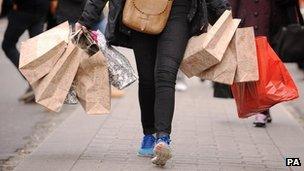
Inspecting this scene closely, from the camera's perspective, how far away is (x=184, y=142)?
6820mm

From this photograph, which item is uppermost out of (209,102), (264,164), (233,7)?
(233,7)

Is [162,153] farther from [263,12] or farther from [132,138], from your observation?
[263,12]

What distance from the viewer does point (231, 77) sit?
571 centimetres

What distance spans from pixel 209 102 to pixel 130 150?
3401 millimetres

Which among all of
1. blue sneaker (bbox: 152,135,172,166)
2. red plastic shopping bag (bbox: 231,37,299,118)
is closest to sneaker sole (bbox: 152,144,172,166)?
blue sneaker (bbox: 152,135,172,166)

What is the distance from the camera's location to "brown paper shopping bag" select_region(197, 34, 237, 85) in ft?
18.8

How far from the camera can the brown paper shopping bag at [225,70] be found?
18.8 ft

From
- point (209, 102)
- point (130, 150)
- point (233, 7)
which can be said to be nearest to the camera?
point (130, 150)

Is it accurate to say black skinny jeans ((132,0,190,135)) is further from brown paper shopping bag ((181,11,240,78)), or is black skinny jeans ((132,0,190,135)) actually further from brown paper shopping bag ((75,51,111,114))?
brown paper shopping bag ((75,51,111,114))

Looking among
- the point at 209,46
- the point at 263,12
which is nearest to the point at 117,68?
the point at 209,46

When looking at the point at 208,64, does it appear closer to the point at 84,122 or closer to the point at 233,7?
the point at 233,7

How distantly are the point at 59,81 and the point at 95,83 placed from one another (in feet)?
0.90

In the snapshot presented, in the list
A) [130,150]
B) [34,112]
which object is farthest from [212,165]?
[34,112]

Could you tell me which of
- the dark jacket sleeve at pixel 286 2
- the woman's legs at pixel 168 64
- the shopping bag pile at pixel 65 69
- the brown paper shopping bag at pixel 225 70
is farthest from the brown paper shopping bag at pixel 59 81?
the dark jacket sleeve at pixel 286 2
